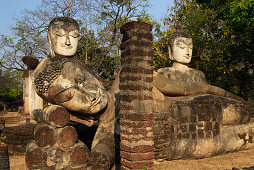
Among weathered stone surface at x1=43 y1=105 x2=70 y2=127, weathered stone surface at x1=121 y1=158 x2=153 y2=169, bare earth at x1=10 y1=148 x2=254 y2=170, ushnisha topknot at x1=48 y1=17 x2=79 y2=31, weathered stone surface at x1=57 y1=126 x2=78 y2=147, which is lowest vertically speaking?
bare earth at x1=10 y1=148 x2=254 y2=170

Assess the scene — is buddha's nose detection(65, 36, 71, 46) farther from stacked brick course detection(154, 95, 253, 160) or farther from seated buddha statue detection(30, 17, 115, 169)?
stacked brick course detection(154, 95, 253, 160)

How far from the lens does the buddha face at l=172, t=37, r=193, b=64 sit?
244 inches

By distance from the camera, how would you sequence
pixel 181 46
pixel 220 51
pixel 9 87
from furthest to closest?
pixel 9 87 → pixel 220 51 → pixel 181 46

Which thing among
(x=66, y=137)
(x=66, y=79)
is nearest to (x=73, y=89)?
(x=66, y=79)

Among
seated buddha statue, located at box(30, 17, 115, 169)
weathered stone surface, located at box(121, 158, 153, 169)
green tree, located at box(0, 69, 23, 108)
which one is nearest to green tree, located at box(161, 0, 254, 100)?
seated buddha statue, located at box(30, 17, 115, 169)

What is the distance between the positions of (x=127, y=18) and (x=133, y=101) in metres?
15.7

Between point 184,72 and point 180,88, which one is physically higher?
point 184,72

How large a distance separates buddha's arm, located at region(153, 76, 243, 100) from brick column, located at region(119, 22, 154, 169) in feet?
4.77

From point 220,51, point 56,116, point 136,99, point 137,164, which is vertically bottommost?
point 137,164

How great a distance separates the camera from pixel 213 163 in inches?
195

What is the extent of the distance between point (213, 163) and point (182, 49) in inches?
114

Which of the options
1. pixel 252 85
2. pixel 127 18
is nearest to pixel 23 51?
pixel 127 18

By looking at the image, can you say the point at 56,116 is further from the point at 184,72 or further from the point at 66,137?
the point at 184,72

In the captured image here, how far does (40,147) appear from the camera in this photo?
3.76m
